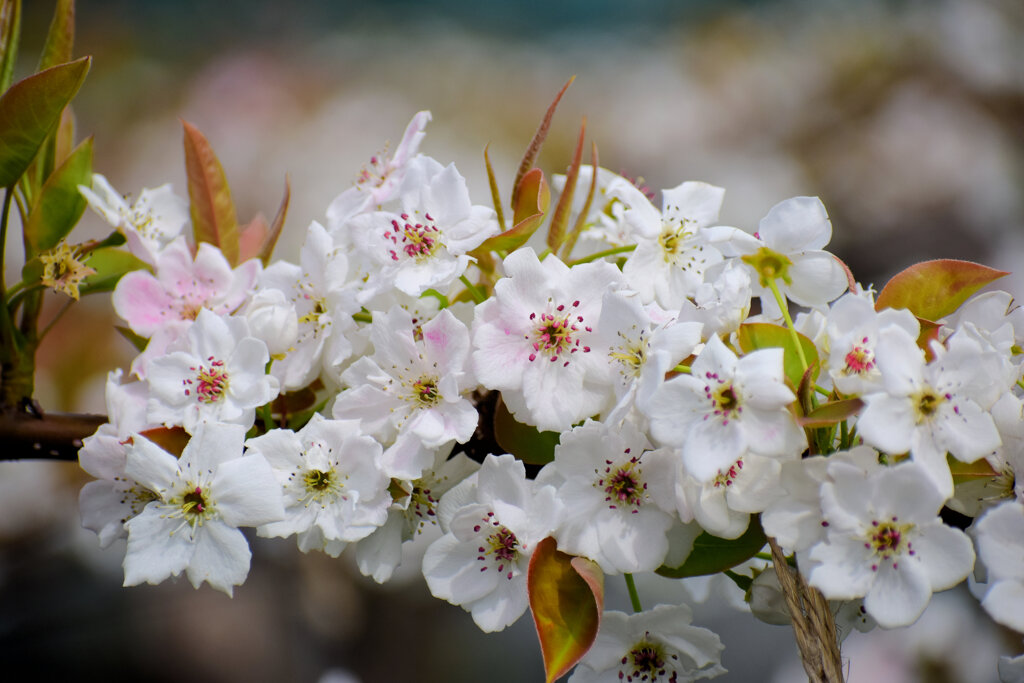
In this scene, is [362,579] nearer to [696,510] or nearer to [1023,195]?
[696,510]

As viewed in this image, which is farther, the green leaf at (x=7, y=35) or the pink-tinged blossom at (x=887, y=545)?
the green leaf at (x=7, y=35)

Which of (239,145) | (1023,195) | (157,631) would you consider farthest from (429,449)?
(1023,195)

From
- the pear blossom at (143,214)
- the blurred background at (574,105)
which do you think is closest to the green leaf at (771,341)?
the pear blossom at (143,214)

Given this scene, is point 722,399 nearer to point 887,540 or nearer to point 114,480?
point 887,540

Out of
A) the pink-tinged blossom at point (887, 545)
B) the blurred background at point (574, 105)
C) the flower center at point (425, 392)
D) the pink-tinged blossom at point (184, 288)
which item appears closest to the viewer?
the pink-tinged blossom at point (887, 545)

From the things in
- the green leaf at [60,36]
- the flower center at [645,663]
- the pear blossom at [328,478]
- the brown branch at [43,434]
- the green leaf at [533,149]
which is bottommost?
the flower center at [645,663]

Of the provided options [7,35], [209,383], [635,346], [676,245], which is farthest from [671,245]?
[7,35]

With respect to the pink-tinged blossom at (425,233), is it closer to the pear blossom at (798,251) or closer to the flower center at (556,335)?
the flower center at (556,335)
